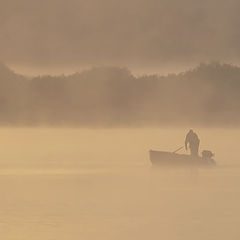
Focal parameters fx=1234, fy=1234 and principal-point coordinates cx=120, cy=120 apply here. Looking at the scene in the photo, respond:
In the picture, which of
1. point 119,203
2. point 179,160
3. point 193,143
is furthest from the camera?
point 193,143

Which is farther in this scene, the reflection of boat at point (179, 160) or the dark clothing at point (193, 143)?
the dark clothing at point (193, 143)

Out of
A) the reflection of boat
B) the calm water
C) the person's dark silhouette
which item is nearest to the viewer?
the calm water

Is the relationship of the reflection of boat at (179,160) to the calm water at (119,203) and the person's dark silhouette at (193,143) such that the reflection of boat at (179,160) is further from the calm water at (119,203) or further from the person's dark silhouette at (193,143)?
the calm water at (119,203)

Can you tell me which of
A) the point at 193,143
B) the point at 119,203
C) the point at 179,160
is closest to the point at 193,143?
the point at 193,143

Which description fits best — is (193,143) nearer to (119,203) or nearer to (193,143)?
(193,143)

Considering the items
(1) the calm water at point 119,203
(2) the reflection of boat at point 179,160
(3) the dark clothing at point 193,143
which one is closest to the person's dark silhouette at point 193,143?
(3) the dark clothing at point 193,143

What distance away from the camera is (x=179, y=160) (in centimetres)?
4234

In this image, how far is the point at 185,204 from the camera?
26469 mm

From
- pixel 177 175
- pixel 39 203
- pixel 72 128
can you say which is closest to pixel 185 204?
pixel 39 203

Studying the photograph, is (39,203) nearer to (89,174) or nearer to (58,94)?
(89,174)

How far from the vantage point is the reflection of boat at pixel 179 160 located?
4194 cm

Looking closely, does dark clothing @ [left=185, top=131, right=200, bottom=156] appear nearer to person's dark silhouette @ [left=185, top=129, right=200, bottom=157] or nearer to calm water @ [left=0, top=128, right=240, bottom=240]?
person's dark silhouette @ [left=185, top=129, right=200, bottom=157]

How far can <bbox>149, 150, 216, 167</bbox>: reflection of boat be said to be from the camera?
1651 inches

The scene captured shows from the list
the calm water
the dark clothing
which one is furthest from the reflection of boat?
the calm water
